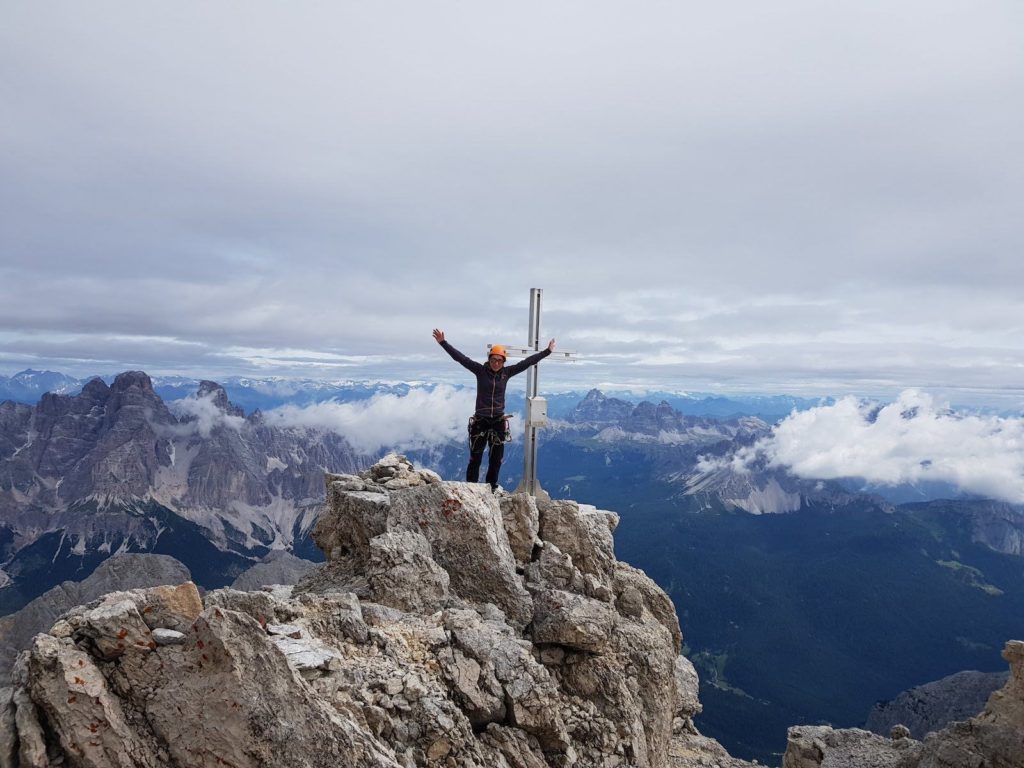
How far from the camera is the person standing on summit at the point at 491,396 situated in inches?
930

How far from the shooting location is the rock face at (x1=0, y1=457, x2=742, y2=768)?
1134 centimetres

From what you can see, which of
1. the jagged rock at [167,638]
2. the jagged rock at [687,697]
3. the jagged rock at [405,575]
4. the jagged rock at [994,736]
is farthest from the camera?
the jagged rock at [687,697]

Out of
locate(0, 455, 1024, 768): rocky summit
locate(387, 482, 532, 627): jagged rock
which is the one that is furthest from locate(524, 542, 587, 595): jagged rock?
locate(387, 482, 532, 627): jagged rock

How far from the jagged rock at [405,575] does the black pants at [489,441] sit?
5.47 m

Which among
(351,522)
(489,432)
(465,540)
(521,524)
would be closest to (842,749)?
(521,524)

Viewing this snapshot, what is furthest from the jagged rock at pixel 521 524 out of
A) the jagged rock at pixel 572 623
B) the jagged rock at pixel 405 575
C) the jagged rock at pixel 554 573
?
the jagged rock at pixel 405 575

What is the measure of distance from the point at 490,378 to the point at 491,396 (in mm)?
754

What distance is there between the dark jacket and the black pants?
430 millimetres

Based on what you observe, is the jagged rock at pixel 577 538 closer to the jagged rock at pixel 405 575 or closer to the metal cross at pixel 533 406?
the metal cross at pixel 533 406

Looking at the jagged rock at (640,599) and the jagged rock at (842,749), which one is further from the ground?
the jagged rock at (640,599)

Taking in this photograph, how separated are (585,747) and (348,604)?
785 cm

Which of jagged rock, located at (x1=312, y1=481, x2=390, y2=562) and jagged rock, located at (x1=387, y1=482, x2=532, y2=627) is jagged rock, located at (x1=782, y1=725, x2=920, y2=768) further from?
jagged rock, located at (x1=312, y1=481, x2=390, y2=562)

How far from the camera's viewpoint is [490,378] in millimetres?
23672

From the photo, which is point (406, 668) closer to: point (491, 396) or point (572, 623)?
point (572, 623)
